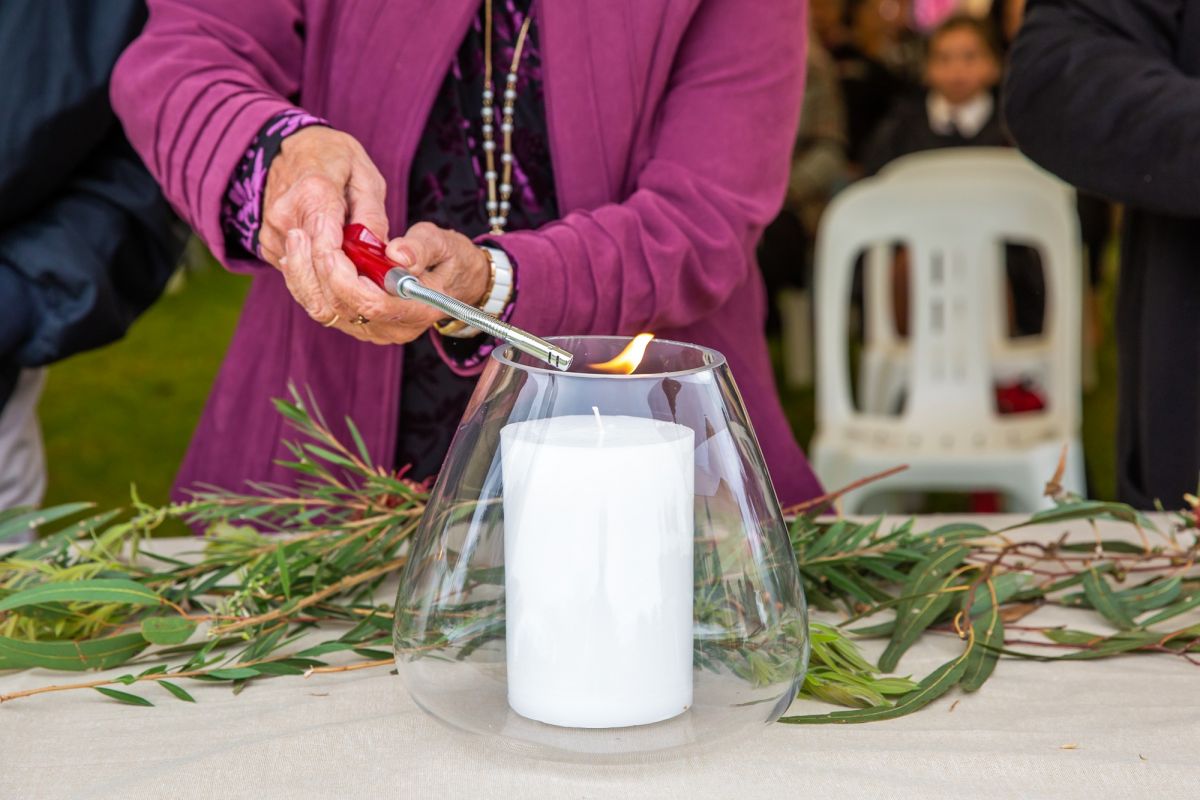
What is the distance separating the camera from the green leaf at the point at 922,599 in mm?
737

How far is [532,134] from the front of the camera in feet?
3.59

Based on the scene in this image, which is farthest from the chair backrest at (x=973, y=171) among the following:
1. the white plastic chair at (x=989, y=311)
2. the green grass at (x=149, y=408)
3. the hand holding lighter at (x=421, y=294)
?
the hand holding lighter at (x=421, y=294)

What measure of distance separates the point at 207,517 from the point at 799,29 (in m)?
0.64

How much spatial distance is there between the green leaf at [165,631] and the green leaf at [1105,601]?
0.54m

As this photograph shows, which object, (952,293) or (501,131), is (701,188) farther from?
(952,293)

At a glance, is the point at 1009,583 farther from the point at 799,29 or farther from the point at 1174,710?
the point at 799,29

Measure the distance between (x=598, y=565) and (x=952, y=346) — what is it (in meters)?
2.40

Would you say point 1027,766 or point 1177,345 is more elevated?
point 1177,345

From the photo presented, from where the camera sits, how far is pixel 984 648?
73cm

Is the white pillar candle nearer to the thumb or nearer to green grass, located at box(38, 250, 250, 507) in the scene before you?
the thumb

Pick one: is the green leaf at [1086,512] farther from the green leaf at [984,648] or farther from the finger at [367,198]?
the finger at [367,198]

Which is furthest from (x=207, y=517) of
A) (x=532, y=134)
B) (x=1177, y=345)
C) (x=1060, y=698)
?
(x=1177, y=345)

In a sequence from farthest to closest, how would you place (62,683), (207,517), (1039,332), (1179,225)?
(1039,332) → (1179,225) → (207,517) → (62,683)

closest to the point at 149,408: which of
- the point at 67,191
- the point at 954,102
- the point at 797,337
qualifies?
the point at 797,337
